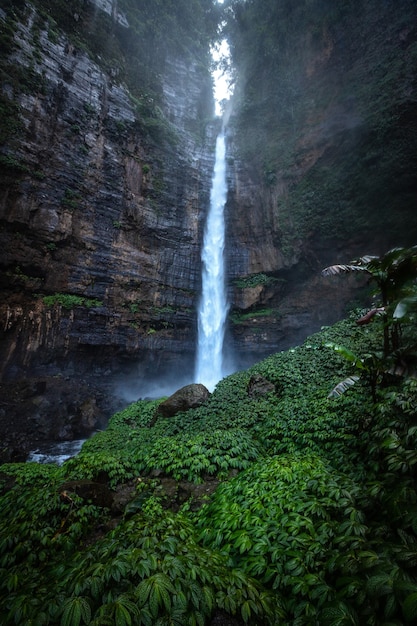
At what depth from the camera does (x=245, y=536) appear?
2.60 meters

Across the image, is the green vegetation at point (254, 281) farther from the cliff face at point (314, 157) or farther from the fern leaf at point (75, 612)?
the fern leaf at point (75, 612)

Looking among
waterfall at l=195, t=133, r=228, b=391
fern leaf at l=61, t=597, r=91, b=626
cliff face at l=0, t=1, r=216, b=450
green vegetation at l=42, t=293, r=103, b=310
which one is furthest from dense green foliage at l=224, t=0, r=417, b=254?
fern leaf at l=61, t=597, r=91, b=626

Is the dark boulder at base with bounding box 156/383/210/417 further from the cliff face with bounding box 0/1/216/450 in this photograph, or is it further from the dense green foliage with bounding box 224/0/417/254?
the dense green foliage with bounding box 224/0/417/254

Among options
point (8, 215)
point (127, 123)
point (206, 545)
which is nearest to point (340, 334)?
point (206, 545)

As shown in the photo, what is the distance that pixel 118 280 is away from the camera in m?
16.1

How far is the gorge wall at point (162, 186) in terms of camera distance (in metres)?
13.2

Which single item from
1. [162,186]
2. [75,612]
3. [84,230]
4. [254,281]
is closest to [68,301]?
[84,230]

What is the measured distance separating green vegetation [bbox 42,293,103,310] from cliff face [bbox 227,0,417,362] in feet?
30.6

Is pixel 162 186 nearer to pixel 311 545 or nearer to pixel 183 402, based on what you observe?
pixel 183 402

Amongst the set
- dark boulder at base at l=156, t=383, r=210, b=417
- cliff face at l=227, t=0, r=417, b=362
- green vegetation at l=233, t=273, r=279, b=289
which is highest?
cliff face at l=227, t=0, r=417, b=362

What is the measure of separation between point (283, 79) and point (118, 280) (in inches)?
761

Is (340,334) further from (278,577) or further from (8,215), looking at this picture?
(8,215)

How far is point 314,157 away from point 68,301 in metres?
17.3

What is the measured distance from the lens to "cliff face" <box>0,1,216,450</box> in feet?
42.4
